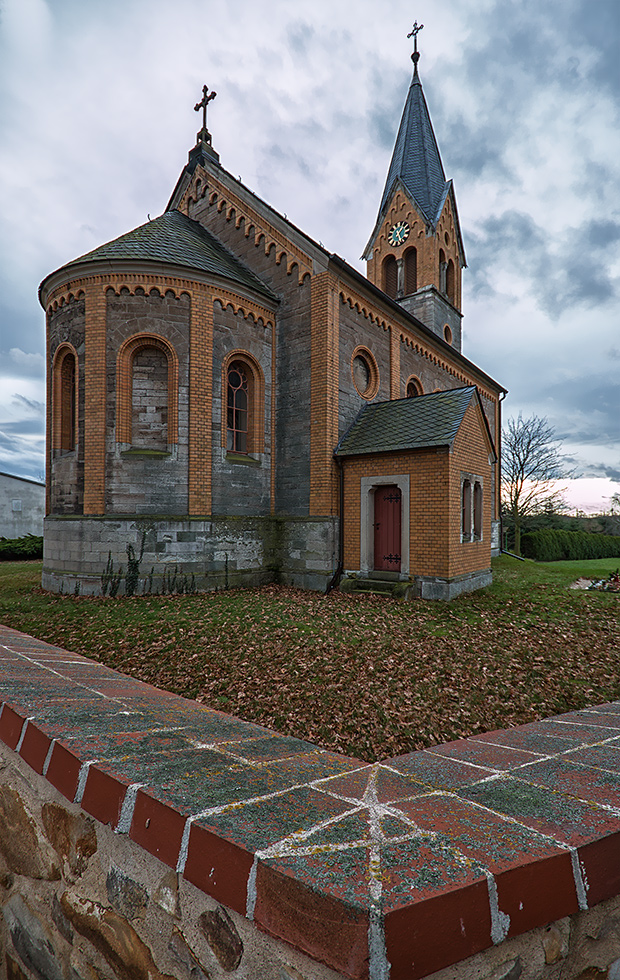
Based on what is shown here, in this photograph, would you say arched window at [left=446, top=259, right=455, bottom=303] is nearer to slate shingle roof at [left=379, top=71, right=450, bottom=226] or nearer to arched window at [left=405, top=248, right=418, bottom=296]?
arched window at [left=405, top=248, right=418, bottom=296]

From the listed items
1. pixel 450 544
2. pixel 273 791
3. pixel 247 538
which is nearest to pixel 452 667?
pixel 450 544

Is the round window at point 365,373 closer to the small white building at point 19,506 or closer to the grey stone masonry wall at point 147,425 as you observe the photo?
the grey stone masonry wall at point 147,425

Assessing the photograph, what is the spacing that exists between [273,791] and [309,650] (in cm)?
596

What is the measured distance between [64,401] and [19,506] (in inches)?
686

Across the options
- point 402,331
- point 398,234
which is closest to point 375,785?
point 402,331

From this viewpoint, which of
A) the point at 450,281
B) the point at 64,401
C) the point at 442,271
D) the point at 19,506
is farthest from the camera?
the point at 19,506

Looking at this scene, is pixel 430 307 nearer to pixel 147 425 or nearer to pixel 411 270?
pixel 411 270

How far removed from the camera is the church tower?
23.6 m

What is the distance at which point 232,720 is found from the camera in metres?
2.63

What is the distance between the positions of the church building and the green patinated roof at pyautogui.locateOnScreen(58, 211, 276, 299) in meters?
0.07

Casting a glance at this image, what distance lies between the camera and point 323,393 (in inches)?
513

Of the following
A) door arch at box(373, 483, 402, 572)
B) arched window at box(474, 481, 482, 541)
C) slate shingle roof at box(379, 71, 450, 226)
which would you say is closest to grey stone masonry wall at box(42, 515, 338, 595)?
door arch at box(373, 483, 402, 572)

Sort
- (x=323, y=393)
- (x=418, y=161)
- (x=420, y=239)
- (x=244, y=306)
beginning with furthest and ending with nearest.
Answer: (x=418, y=161), (x=420, y=239), (x=244, y=306), (x=323, y=393)

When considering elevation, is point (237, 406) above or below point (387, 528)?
above
